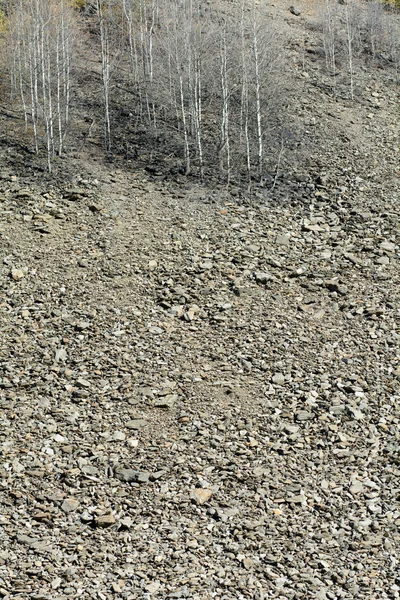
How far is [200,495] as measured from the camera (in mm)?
9117

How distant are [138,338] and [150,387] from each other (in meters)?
1.21

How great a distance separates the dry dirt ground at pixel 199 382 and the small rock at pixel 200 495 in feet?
0.07

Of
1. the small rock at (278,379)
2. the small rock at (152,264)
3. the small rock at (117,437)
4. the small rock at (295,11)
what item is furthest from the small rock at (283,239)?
the small rock at (295,11)

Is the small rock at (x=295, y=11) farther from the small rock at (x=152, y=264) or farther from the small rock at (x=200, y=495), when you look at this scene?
the small rock at (x=200, y=495)

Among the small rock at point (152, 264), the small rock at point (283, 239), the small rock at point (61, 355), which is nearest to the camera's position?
the small rock at point (61, 355)

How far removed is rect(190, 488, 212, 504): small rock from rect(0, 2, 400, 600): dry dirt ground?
0.8 inches

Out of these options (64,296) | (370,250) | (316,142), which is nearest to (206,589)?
(64,296)

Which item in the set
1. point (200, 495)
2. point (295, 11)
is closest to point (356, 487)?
point (200, 495)

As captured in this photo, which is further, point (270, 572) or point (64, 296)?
point (64, 296)

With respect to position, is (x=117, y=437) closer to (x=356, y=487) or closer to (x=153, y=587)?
(x=153, y=587)

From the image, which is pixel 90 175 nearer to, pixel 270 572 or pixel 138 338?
pixel 138 338

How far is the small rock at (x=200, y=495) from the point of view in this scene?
29.7 ft

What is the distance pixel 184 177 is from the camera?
1656cm

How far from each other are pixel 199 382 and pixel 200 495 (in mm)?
2344
